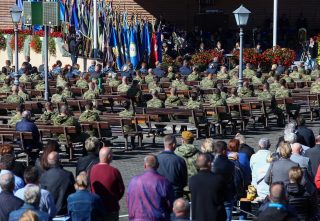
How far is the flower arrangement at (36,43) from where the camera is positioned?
160ft

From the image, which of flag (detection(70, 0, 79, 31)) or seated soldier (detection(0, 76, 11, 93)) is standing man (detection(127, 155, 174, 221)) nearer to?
seated soldier (detection(0, 76, 11, 93))

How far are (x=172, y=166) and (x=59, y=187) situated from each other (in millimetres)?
1796

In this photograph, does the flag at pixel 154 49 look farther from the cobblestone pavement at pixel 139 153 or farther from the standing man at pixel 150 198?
the standing man at pixel 150 198

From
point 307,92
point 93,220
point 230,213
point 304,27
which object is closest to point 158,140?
point 307,92

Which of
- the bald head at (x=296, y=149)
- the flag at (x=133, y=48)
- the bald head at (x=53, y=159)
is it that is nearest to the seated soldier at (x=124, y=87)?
the flag at (x=133, y=48)

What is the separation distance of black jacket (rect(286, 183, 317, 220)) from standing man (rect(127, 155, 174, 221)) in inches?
65.6

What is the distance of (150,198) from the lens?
14352 mm

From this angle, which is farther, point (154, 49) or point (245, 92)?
point (154, 49)

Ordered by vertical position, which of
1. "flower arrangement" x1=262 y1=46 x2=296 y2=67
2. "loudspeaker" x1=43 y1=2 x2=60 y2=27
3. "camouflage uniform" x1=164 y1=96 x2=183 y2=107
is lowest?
"camouflage uniform" x1=164 y1=96 x2=183 y2=107

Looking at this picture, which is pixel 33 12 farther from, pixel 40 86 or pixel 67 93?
pixel 67 93

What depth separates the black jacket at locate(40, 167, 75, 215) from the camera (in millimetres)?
15359

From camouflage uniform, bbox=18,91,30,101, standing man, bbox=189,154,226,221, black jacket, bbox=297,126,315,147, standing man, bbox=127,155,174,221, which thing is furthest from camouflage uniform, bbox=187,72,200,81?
standing man, bbox=127,155,174,221

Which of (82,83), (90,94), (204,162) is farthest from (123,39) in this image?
(204,162)

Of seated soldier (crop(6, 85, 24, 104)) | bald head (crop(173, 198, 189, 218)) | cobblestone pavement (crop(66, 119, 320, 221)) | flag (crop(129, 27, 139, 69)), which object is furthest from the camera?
flag (crop(129, 27, 139, 69))
